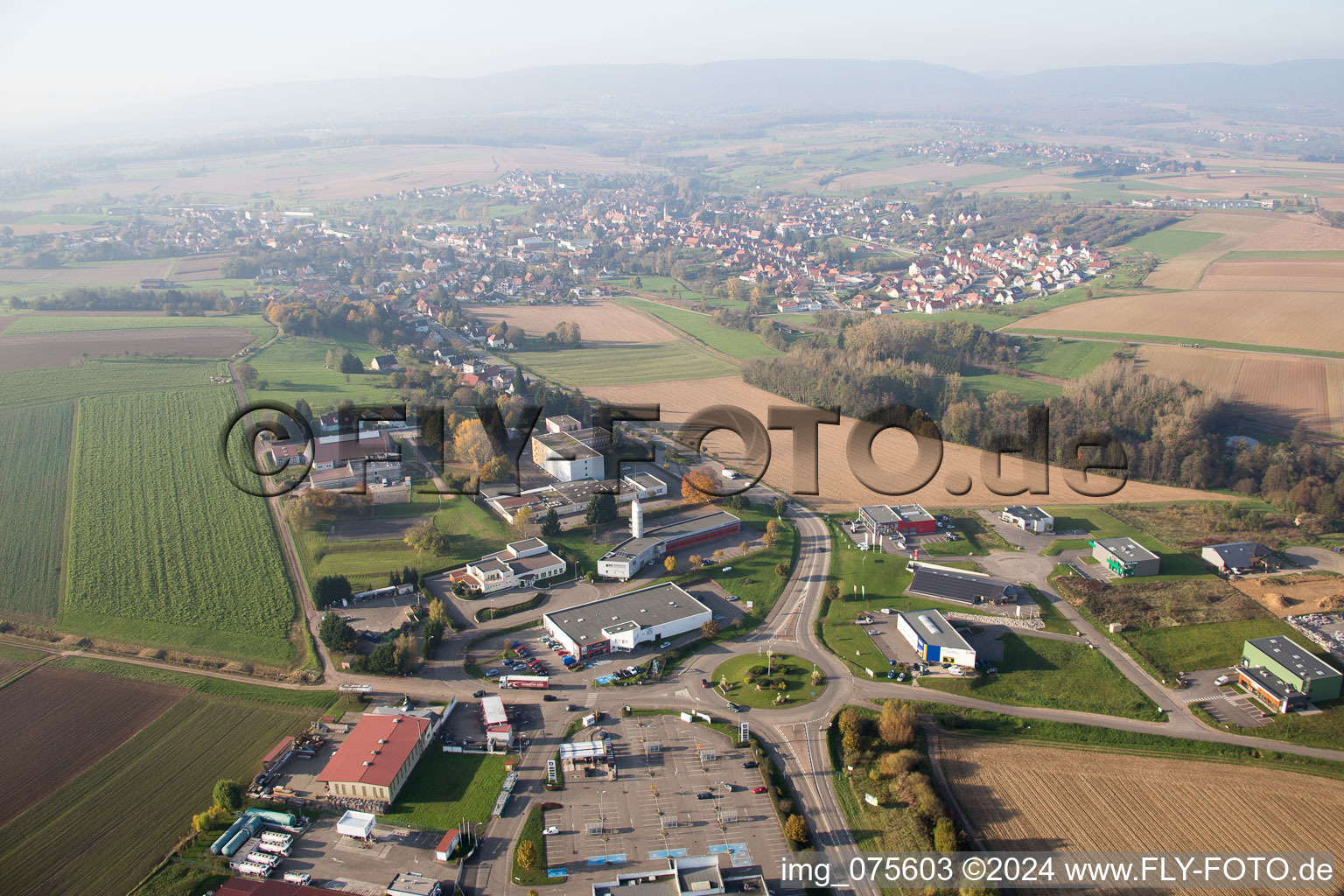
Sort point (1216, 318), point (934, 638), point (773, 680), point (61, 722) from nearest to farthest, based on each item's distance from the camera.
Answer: point (61, 722) → point (773, 680) → point (934, 638) → point (1216, 318)

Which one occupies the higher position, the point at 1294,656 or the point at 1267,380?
the point at 1267,380

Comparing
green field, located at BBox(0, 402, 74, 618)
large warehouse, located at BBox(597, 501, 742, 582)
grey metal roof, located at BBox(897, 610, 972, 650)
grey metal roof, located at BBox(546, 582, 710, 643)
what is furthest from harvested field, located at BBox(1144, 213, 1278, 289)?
green field, located at BBox(0, 402, 74, 618)

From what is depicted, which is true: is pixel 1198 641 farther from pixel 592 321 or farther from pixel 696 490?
pixel 592 321

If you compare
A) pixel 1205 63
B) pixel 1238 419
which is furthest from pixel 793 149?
pixel 1205 63

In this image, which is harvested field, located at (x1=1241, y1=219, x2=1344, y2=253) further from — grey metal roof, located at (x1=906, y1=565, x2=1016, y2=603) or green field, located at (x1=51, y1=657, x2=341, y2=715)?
green field, located at (x1=51, y1=657, x2=341, y2=715)

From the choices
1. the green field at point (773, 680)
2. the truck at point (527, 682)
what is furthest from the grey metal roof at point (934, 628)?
the truck at point (527, 682)

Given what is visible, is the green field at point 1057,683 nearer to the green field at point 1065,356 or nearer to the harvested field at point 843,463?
the harvested field at point 843,463

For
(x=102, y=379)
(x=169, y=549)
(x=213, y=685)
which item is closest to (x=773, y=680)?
(x=213, y=685)

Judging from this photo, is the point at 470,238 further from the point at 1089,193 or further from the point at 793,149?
the point at 793,149
